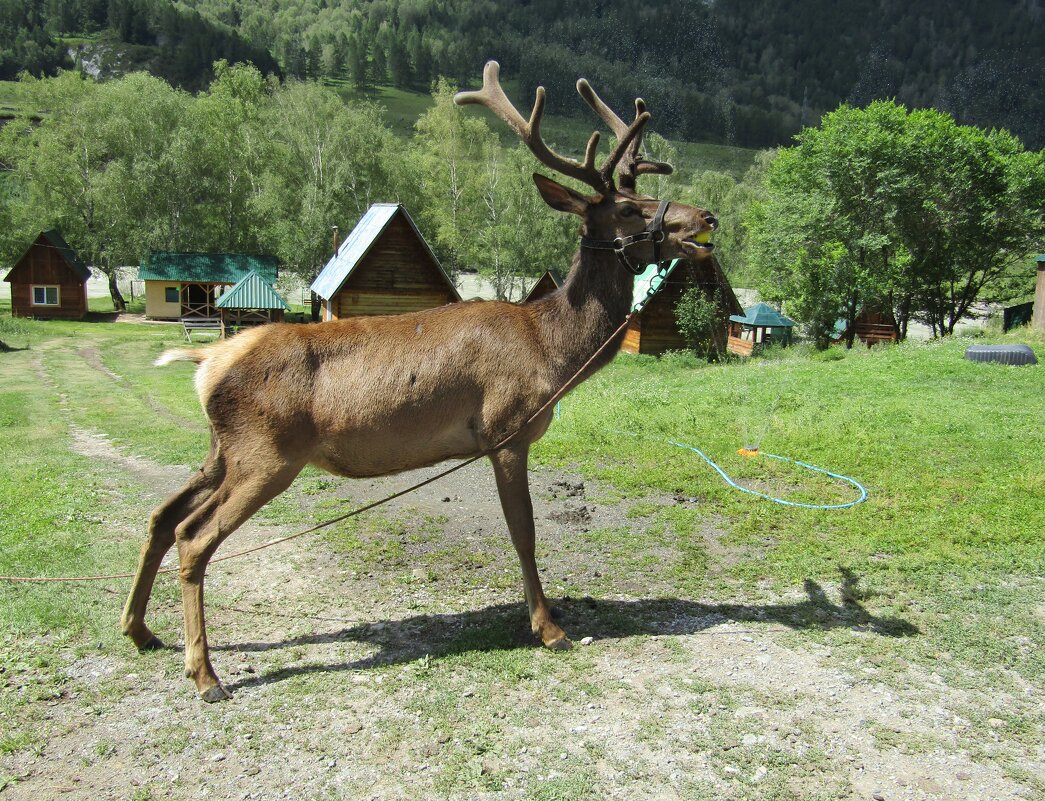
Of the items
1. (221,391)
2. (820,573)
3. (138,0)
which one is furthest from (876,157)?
(138,0)

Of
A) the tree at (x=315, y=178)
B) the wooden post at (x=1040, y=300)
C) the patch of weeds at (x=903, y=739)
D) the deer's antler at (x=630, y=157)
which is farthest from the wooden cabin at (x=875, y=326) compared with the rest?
the patch of weeds at (x=903, y=739)

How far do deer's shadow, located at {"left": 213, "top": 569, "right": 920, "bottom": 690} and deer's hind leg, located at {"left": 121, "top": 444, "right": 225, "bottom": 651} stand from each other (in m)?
0.62

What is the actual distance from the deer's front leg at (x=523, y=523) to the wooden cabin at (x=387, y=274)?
25.2m

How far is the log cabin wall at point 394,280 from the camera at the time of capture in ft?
103

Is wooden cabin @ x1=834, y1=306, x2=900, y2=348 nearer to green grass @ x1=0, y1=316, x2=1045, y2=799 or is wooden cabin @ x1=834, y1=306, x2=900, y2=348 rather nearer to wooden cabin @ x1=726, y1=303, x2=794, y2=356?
wooden cabin @ x1=726, y1=303, x2=794, y2=356

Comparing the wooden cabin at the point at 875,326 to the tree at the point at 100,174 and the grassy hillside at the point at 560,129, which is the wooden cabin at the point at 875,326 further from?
the grassy hillside at the point at 560,129

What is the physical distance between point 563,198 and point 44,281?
162 feet

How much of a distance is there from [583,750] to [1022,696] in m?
3.10

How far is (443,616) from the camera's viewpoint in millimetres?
6520

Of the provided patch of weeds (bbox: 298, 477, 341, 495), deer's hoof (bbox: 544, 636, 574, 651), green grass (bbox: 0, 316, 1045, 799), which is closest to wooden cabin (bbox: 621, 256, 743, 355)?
green grass (bbox: 0, 316, 1045, 799)

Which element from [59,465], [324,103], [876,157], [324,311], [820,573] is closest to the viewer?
[820,573]

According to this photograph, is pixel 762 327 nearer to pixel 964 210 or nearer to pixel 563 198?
pixel 964 210

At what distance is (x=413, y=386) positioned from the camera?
5816mm

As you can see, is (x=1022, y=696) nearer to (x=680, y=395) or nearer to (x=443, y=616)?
(x=443, y=616)
